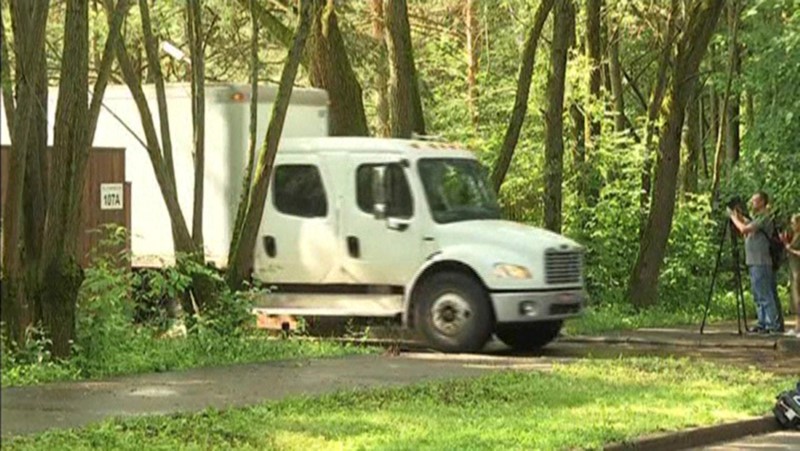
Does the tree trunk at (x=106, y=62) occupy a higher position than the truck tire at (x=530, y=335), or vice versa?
the tree trunk at (x=106, y=62)

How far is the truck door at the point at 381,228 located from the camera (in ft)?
63.5

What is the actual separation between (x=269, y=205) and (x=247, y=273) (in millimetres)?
1152

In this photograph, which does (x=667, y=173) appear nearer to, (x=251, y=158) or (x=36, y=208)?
(x=251, y=158)

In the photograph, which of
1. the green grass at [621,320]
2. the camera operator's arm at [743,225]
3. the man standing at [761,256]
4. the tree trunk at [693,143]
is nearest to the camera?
the camera operator's arm at [743,225]

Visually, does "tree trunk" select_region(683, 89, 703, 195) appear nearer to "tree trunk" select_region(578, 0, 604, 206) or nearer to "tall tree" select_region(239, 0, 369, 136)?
"tree trunk" select_region(578, 0, 604, 206)

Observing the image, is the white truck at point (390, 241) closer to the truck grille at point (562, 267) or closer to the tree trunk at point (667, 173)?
the truck grille at point (562, 267)

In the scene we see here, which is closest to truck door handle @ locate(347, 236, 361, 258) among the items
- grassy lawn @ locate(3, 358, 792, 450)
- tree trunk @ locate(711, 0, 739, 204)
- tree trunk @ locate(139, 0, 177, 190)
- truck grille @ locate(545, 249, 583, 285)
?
tree trunk @ locate(139, 0, 177, 190)

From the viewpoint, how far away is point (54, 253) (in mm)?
14258

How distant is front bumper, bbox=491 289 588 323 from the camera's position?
18.4 meters

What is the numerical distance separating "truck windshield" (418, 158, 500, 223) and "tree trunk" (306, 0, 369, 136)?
348 centimetres

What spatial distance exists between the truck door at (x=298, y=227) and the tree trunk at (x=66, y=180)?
5.88 meters

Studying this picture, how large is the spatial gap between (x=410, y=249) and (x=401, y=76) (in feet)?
16.5

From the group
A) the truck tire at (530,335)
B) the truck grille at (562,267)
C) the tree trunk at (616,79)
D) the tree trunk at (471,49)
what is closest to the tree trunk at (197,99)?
the truck tire at (530,335)

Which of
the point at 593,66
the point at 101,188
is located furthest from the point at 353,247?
the point at 593,66
